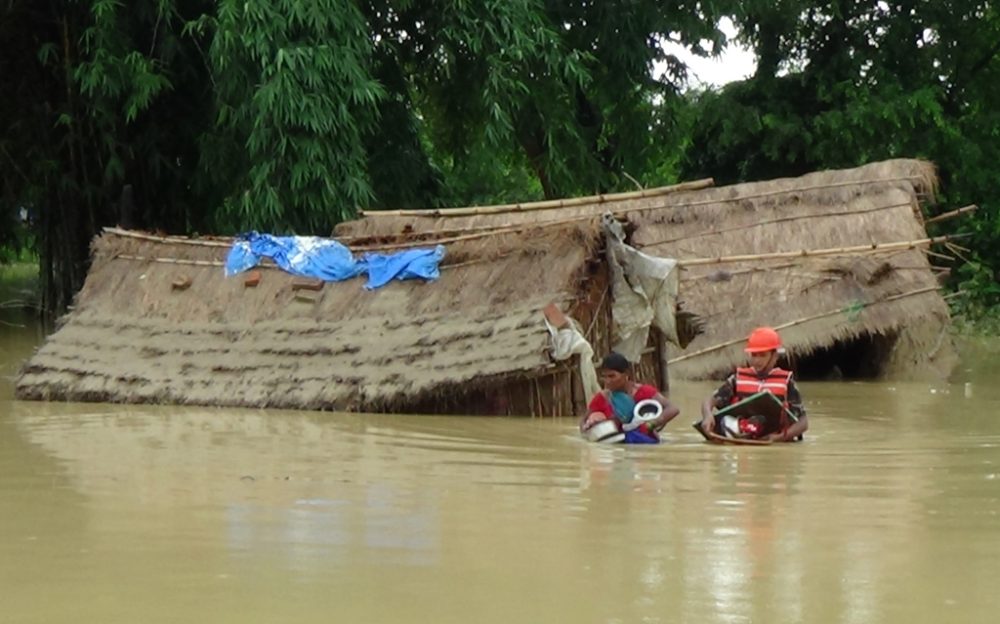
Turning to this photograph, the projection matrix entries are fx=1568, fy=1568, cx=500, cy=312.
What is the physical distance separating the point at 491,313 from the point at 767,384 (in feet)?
10.1

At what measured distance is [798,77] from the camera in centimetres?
2480

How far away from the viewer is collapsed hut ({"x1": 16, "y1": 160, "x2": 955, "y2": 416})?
39.5 ft

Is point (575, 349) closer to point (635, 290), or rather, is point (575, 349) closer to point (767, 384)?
point (635, 290)

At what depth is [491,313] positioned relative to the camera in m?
12.3

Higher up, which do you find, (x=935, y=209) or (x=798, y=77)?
(x=798, y=77)

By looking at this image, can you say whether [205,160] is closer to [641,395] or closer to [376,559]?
[641,395]

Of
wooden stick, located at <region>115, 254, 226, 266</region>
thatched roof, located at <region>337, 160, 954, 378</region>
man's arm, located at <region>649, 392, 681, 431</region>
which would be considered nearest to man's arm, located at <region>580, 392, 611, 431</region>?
man's arm, located at <region>649, 392, 681, 431</region>

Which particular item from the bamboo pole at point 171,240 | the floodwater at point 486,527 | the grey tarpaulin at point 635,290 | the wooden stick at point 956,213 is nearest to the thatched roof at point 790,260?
the wooden stick at point 956,213

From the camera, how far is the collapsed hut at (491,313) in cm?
1204

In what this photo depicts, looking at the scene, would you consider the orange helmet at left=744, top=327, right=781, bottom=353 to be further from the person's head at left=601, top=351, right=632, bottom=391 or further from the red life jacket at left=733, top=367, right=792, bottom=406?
the person's head at left=601, top=351, right=632, bottom=391

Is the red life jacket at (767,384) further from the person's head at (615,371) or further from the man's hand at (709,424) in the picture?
the person's head at (615,371)

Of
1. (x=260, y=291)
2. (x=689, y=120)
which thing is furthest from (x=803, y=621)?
(x=689, y=120)

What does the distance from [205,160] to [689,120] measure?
9248mm

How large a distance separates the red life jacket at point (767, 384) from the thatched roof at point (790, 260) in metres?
6.27
